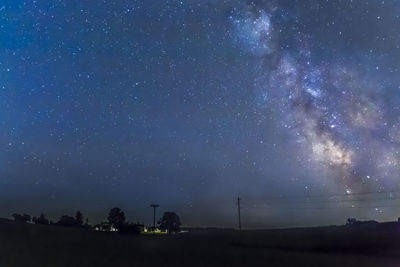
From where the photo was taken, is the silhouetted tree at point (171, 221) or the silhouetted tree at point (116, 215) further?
the silhouetted tree at point (171, 221)

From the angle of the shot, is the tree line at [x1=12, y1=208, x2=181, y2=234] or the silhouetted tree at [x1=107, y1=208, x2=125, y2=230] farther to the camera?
the silhouetted tree at [x1=107, y1=208, x2=125, y2=230]

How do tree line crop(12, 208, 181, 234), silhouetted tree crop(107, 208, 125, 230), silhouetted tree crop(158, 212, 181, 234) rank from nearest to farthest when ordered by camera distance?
tree line crop(12, 208, 181, 234) → silhouetted tree crop(107, 208, 125, 230) → silhouetted tree crop(158, 212, 181, 234)

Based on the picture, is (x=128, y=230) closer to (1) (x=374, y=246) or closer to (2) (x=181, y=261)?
(1) (x=374, y=246)

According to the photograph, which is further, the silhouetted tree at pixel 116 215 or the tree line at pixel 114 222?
the silhouetted tree at pixel 116 215

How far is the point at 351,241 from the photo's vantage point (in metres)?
64.4

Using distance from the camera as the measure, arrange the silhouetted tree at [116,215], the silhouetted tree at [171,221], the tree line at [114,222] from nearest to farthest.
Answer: the tree line at [114,222], the silhouetted tree at [116,215], the silhouetted tree at [171,221]

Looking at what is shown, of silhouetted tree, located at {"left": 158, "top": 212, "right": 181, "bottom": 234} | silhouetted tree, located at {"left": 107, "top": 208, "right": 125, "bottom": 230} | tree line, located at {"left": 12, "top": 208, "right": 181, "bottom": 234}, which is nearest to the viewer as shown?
tree line, located at {"left": 12, "top": 208, "right": 181, "bottom": 234}

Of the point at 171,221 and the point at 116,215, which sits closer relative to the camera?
the point at 116,215

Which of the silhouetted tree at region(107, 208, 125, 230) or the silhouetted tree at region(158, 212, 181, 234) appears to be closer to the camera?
the silhouetted tree at region(107, 208, 125, 230)

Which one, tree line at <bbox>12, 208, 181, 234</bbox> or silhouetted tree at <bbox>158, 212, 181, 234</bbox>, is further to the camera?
silhouetted tree at <bbox>158, 212, 181, 234</bbox>

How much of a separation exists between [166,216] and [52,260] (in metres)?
125

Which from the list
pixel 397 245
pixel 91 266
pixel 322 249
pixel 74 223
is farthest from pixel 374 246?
pixel 74 223

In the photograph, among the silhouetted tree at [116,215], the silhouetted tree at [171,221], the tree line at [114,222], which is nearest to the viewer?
the tree line at [114,222]

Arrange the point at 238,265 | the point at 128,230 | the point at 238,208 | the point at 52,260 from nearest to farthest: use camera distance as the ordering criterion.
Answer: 1. the point at 52,260
2. the point at 238,265
3. the point at 128,230
4. the point at 238,208
